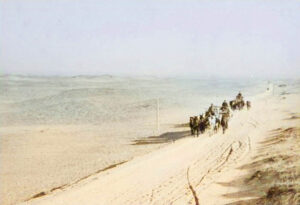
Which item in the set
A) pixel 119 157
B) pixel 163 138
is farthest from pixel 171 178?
pixel 163 138

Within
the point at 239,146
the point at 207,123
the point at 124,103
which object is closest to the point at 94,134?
the point at 207,123

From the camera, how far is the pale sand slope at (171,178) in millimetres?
12898

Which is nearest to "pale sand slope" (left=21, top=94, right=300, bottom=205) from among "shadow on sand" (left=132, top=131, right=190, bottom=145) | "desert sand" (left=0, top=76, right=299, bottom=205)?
"desert sand" (left=0, top=76, right=299, bottom=205)

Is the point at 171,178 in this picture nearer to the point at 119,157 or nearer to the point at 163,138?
the point at 119,157

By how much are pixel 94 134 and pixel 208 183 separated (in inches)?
683

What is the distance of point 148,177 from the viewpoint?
1553 centimetres

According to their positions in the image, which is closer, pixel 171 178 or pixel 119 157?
pixel 171 178

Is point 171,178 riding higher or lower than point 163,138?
higher

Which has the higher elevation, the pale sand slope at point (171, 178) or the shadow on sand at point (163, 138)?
the pale sand slope at point (171, 178)

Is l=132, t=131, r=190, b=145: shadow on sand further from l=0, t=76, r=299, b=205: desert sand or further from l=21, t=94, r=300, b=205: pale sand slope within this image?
l=21, t=94, r=300, b=205: pale sand slope

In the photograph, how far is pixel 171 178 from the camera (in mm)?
15219

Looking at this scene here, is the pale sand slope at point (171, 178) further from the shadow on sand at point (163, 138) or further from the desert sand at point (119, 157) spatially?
the shadow on sand at point (163, 138)

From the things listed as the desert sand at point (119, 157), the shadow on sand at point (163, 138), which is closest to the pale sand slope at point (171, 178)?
the desert sand at point (119, 157)

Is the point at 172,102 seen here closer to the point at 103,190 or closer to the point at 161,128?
the point at 161,128
